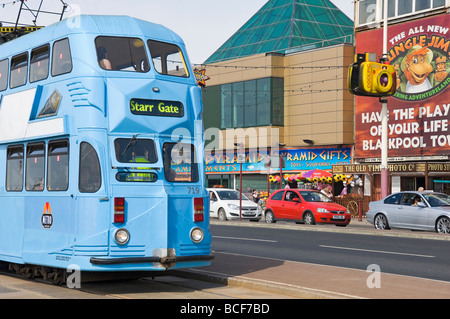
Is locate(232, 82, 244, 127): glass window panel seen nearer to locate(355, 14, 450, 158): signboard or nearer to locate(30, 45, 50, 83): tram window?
locate(355, 14, 450, 158): signboard

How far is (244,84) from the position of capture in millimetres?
55875

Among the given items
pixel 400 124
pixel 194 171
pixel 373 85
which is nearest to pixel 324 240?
pixel 373 85

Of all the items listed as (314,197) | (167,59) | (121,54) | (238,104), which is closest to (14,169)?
(121,54)

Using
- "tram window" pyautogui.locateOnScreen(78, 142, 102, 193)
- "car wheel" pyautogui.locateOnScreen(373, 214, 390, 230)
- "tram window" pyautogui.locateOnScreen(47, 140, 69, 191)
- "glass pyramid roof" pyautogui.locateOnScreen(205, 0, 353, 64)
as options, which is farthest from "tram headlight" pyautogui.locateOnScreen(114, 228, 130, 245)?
"glass pyramid roof" pyautogui.locateOnScreen(205, 0, 353, 64)

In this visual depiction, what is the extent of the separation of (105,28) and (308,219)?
2027 centimetres

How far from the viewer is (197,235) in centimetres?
1245

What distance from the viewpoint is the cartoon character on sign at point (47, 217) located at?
41.2 feet

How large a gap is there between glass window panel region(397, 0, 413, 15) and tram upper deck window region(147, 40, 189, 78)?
30.5 meters

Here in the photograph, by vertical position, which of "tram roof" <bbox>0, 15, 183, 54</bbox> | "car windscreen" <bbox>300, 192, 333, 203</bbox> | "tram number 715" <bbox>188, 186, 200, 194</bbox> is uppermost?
"tram roof" <bbox>0, 15, 183, 54</bbox>

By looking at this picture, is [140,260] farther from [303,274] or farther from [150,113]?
[303,274]

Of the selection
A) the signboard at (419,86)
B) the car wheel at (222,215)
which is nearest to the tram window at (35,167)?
the car wheel at (222,215)

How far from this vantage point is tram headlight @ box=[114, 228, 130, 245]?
38.4ft

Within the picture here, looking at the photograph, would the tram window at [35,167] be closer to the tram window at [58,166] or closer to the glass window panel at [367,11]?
the tram window at [58,166]

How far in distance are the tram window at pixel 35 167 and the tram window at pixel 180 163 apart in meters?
2.29
